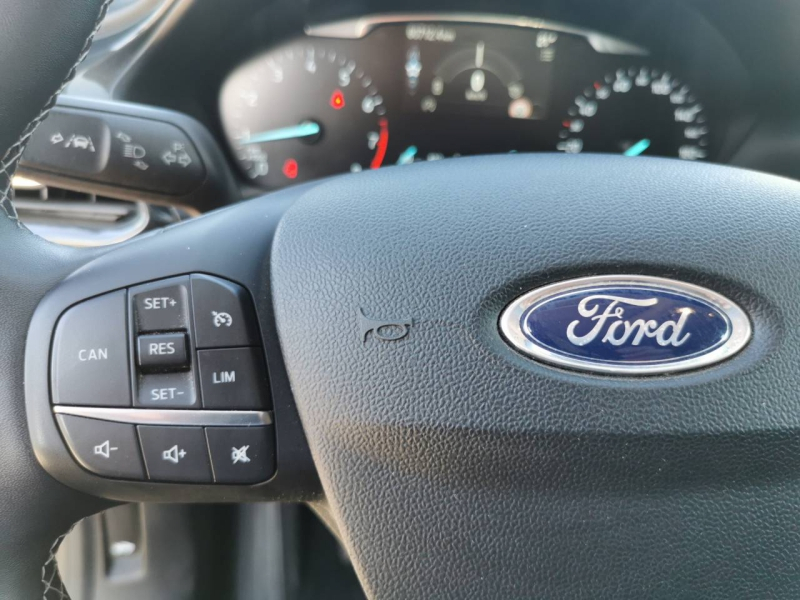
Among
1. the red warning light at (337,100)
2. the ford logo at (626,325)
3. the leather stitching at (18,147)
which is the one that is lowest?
the red warning light at (337,100)

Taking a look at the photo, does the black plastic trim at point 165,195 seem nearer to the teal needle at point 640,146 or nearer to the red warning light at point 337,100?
the red warning light at point 337,100

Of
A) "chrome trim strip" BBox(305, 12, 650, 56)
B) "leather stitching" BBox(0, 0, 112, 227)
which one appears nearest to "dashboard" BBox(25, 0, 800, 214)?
"chrome trim strip" BBox(305, 12, 650, 56)

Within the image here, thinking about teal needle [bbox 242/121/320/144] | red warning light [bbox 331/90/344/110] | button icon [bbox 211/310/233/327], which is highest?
button icon [bbox 211/310/233/327]

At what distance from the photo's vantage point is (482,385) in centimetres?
51

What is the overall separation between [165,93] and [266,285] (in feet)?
3.25

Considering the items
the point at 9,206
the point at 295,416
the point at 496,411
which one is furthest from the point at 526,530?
the point at 9,206

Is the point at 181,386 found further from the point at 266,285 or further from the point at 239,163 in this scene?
the point at 239,163

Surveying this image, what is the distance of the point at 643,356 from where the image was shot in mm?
518

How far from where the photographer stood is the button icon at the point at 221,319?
1.85 ft

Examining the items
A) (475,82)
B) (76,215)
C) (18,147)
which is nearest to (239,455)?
(18,147)

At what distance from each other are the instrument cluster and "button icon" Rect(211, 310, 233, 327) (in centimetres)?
98

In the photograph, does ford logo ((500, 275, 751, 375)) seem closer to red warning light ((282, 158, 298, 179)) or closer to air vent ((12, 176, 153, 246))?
air vent ((12, 176, 153, 246))

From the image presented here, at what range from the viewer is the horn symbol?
1.74ft

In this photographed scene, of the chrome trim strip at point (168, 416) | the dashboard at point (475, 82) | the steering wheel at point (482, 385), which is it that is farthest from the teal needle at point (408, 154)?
the chrome trim strip at point (168, 416)
